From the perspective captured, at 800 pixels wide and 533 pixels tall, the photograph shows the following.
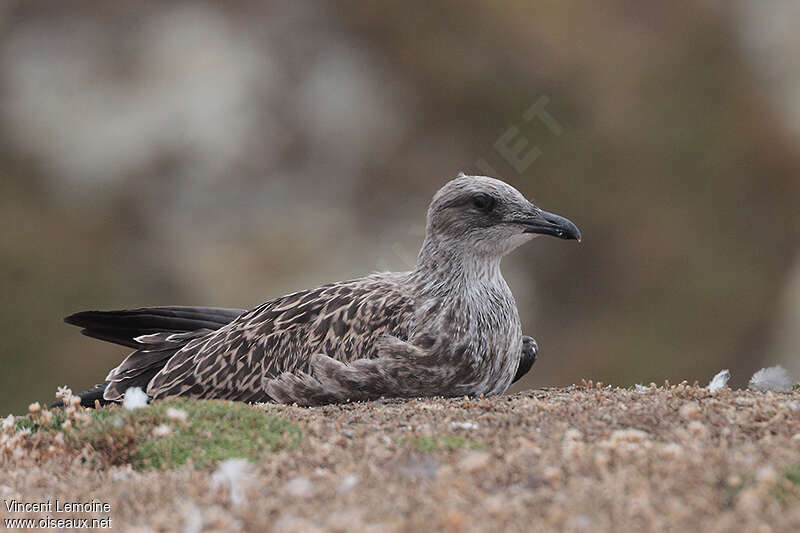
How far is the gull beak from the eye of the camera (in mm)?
6168

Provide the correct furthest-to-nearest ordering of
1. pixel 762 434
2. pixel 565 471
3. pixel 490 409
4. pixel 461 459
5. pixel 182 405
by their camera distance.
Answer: pixel 490 409 → pixel 182 405 → pixel 762 434 → pixel 461 459 → pixel 565 471

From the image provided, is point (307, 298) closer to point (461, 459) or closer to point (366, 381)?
point (366, 381)

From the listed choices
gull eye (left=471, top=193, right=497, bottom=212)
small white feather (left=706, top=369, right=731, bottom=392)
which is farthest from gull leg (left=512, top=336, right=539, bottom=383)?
small white feather (left=706, top=369, right=731, bottom=392)

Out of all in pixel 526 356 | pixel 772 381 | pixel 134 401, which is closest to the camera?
pixel 134 401

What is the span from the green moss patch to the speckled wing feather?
1.57 metres

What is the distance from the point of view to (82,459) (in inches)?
163

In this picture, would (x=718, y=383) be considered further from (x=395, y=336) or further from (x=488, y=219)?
(x=395, y=336)

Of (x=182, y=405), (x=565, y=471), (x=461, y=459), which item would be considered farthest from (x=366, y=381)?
(x=565, y=471)

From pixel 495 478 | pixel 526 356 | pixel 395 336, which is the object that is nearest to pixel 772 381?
pixel 526 356

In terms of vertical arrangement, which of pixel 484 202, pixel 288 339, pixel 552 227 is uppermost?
pixel 484 202

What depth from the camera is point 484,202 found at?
20.7 feet

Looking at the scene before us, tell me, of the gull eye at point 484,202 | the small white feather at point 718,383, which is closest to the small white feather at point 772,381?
the small white feather at point 718,383

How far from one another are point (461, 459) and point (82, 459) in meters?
1.84

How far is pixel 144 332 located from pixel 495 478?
14.8 feet
